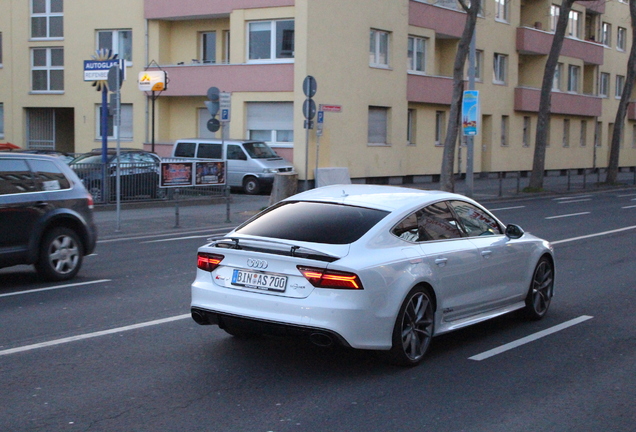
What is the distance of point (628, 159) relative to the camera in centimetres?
6050

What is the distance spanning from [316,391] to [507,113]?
3955 cm

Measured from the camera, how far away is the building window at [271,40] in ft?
105

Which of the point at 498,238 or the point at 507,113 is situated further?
the point at 507,113

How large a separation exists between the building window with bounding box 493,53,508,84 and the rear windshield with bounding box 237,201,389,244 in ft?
122

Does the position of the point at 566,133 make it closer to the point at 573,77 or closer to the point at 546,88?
the point at 573,77

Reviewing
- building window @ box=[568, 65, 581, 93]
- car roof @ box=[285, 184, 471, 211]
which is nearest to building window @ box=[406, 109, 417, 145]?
building window @ box=[568, 65, 581, 93]

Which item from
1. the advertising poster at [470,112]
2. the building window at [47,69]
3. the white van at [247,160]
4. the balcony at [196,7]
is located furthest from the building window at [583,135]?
the building window at [47,69]

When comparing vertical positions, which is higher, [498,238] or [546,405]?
[498,238]

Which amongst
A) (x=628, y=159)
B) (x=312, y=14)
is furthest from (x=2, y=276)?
(x=628, y=159)

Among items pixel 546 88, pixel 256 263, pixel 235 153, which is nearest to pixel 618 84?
pixel 546 88

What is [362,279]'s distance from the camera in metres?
6.26

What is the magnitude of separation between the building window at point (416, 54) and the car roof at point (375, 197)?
29532 millimetres

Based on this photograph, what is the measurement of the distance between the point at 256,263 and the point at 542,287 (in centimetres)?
365

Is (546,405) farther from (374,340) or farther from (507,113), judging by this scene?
(507,113)
